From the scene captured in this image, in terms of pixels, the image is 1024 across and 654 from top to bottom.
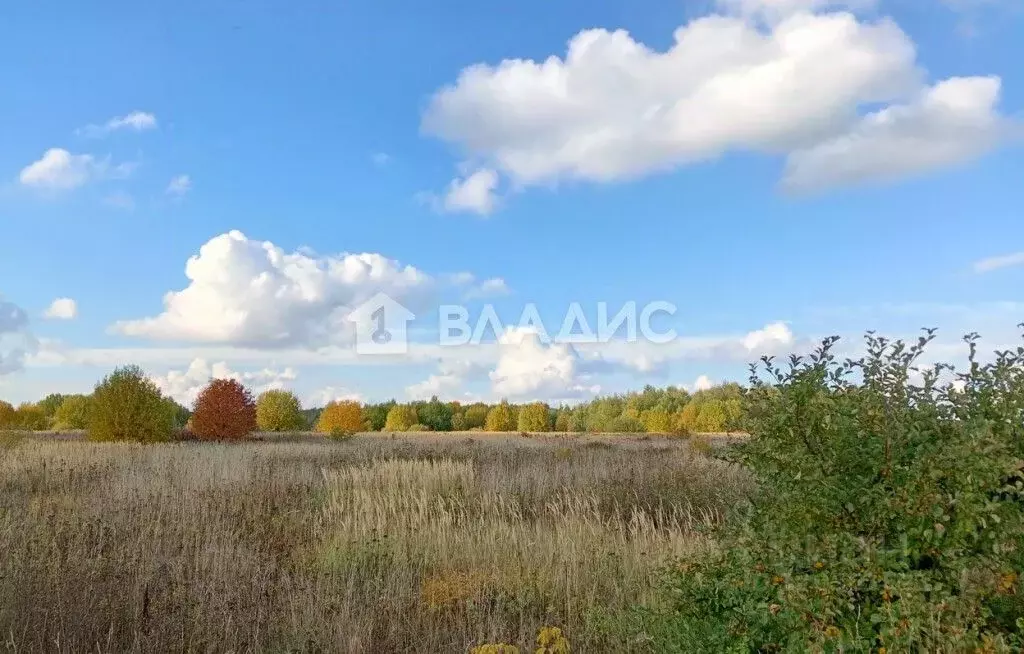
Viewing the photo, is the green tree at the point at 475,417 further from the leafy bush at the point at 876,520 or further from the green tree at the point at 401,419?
the leafy bush at the point at 876,520

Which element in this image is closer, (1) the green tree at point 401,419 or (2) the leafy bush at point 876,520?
(2) the leafy bush at point 876,520

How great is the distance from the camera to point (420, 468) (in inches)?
465

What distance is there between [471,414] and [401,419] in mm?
17726

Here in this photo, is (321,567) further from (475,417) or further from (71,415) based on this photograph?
(475,417)

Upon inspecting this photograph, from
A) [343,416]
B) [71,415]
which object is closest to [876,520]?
[343,416]

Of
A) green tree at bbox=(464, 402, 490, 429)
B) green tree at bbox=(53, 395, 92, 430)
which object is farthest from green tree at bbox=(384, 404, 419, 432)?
green tree at bbox=(53, 395, 92, 430)

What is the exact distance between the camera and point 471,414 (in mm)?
97062

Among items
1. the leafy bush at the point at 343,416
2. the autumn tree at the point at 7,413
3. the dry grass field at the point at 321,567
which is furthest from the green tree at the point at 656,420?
the dry grass field at the point at 321,567

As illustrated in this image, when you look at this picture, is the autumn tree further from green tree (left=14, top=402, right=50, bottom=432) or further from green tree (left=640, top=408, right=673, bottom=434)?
green tree (left=640, top=408, right=673, bottom=434)

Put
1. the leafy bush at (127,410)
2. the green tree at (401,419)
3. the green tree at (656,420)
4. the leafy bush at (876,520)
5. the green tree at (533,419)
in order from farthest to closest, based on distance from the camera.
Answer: the green tree at (533,419) < the green tree at (401,419) < the green tree at (656,420) < the leafy bush at (127,410) < the leafy bush at (876,520)

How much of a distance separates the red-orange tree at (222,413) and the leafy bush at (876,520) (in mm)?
34230

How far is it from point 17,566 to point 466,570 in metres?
3.48

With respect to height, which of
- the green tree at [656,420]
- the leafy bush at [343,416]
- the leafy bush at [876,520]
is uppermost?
the leafy bush at [876,520]

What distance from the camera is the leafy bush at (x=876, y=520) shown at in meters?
2.83
